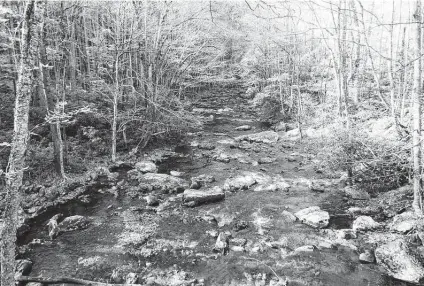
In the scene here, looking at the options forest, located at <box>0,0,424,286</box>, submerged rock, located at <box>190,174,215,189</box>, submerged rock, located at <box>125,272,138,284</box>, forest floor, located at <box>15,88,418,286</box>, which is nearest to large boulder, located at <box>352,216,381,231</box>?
forest, located at <box>0,0,424,286</box>

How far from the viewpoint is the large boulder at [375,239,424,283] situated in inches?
227

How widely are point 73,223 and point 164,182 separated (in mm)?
3953

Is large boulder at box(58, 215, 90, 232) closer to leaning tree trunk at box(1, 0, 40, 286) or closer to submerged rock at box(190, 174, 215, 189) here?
leaning tree trunk at box(1, 0, 40, 286)

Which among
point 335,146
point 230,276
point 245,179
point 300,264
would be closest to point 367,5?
point 335,146

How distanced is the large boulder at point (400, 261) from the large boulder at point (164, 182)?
6.98 m

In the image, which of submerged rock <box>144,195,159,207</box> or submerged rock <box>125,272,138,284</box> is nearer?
submerged rock <box>125,272,138,284</box>

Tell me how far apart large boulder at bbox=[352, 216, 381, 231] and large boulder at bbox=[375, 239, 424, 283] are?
1.23 m

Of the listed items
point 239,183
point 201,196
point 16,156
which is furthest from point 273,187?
point 16,156

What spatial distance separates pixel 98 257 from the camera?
6797 millimetres

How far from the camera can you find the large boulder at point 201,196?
9.86m

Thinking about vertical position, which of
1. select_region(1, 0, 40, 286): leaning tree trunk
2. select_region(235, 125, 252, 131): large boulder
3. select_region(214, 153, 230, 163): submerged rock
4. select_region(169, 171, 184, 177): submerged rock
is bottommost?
select_region(169, 171, 184, 177): submerged rock

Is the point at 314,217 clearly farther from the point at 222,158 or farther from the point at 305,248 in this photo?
the point at 222,158

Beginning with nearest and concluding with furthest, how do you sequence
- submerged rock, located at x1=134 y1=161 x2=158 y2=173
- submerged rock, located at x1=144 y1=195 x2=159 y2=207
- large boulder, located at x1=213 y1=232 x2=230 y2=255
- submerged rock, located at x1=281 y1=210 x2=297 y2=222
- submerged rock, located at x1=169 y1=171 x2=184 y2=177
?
1. large boulder, located at x1=213 y1=232 x2=230 y2=255
2. submerged rock, located at x1=281 y1=210 x2=297 y2=222
3. submerged rock, located at x1=144 y1=195 x2=159 y2=207
4. submerged rock, located at x1=169 y1=171 x2=184 y2=177
5. submerged rock, located at x1=134 y1=161 x2=158 y2=173

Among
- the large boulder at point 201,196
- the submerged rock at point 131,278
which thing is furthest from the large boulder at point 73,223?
the large boulder at point 201,196
